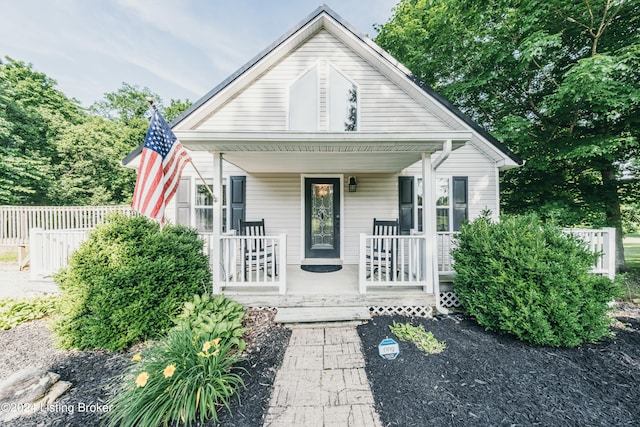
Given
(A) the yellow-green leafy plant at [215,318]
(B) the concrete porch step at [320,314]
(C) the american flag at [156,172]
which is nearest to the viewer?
(A) the yellow-green leafy plant at [215,318]

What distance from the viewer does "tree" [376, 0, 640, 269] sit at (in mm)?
5449

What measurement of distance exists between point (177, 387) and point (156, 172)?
2.24 m

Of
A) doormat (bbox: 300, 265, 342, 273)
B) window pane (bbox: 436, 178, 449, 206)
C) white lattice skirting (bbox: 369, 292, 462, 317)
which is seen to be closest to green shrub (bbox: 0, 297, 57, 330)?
doormat (bbox: 300, 265, 342, 273)

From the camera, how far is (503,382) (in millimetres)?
2373

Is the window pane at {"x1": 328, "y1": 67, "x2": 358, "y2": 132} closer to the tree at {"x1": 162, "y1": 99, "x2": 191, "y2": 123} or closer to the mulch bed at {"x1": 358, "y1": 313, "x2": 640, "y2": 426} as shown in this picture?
the mulch bed at {"x1": 358, "y1": 313, "x2": 640, "y2": 426}

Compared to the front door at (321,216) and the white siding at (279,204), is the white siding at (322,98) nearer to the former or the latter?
the white siding at (279,204)

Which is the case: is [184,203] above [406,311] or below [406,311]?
above

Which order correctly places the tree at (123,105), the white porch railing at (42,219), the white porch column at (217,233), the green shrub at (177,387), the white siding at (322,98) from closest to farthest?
the green shrub at (177,387) → the white porch column at (217,233) → the white siding at (322,98) → the white porch railing at (42,219) → the tree at (123,105)

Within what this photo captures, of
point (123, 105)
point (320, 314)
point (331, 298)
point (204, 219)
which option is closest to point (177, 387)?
point (320, 314)

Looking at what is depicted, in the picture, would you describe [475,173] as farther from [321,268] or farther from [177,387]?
[177,387]

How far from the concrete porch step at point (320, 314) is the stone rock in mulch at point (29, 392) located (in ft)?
7.32

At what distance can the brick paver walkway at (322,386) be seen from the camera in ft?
6.47

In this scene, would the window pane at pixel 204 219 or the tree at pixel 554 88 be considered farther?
the window pane at pixel 204 219

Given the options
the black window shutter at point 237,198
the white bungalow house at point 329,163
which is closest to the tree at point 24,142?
the white bungalow house at point 329,163
